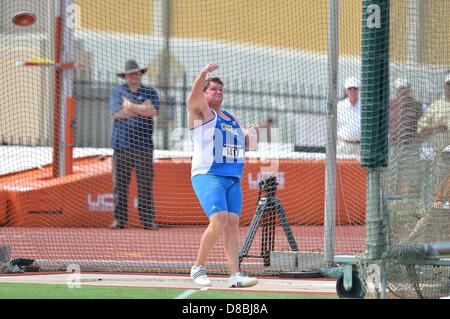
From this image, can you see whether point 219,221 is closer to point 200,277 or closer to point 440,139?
point 200,277

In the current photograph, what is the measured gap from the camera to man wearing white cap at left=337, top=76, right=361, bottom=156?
14875mm

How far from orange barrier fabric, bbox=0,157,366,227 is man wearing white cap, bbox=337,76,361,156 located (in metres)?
1.19

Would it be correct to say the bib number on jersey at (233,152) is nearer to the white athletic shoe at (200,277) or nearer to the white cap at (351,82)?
the white athletic shoe at (200,277)

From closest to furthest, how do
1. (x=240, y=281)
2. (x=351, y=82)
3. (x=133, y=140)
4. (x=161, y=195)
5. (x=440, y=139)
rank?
(x=240, y=281) → (x=440, y=139) → (x=133, y=140) → (x=351, y=82) → (x=161, y=195)

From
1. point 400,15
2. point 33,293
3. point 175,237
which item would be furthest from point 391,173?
point 175,237

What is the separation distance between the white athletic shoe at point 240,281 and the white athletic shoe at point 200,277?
22cm

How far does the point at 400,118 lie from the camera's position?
1066 centimetres

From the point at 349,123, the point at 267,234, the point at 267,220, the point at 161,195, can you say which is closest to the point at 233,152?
the point at 267,220

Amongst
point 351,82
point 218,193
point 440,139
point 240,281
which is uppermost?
point 351,82

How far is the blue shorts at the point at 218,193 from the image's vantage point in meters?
10.4

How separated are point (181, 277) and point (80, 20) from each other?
20.3 feet

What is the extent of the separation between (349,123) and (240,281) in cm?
515

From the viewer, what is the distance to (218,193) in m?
10.5

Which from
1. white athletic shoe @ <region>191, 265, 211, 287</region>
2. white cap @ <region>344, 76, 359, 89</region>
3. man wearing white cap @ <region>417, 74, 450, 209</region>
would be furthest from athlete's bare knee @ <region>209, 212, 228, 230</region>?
white cap @ <region>344, 76, 359, 89</region>
